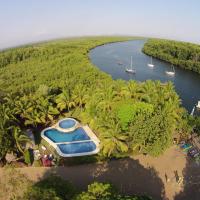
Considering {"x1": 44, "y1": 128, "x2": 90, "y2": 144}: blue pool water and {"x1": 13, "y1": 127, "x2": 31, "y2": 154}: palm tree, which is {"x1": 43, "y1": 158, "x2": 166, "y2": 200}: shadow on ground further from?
{"x1": 44, "y1": 128, "x2": 90, "y2": 144}: blue pool water

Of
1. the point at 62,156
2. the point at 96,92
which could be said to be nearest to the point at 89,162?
the point at 62,156

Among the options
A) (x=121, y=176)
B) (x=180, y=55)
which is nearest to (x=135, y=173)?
(x=121, y=176)

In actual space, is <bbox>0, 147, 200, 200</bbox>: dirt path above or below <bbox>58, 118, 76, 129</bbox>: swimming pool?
below

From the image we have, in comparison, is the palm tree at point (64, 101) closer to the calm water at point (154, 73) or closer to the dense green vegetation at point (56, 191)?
the dense green vegetation at point (56, 191)

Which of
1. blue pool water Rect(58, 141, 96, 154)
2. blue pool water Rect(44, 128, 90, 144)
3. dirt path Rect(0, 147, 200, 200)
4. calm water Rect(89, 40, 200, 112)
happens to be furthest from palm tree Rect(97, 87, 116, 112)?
calm water Rect(89, 40, 200, 112)

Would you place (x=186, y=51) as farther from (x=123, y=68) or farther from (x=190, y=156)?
(x=190, y=156)

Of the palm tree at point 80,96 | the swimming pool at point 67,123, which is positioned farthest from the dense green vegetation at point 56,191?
the palm tree at point 80,96
